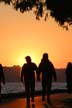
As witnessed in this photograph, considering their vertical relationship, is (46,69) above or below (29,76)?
above

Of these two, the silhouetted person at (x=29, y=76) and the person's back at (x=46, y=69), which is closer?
the silhouetted person at (x=29, y=76)

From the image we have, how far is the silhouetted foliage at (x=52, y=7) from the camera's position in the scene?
95.0ft

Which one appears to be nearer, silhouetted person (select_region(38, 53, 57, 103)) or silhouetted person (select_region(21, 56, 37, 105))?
silhouetted person (select_region(21, 56, 37, 105))

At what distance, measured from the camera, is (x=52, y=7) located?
29.6 meters

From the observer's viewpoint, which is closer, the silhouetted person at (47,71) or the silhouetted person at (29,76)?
the silhouetted person at (29,76)

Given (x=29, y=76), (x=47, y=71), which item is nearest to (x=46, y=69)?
(x=47, y=71)

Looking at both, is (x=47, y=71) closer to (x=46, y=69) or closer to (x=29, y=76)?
(x=46, y=69)

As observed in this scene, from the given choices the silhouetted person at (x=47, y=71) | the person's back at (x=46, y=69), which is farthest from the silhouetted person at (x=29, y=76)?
the person's back at (x=46, y=69)

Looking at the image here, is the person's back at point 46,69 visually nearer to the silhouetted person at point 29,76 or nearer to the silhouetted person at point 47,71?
the silhouetted person at point 47,71

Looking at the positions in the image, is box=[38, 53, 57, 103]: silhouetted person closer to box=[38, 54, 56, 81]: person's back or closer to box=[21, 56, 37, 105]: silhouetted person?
box=[38, 54, 56, 81]: person's back

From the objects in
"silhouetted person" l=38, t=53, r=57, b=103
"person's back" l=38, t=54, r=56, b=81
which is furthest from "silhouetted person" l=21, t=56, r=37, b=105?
"person's back" l=38, t=54, r=56, b=81

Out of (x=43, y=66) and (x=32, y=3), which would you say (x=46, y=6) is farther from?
(x=43, y=66)

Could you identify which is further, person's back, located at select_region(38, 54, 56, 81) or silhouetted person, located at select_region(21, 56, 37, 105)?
person's back, located at select_region(38, 54, 56, 81)

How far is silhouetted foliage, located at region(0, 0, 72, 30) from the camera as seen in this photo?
95.0 ft
